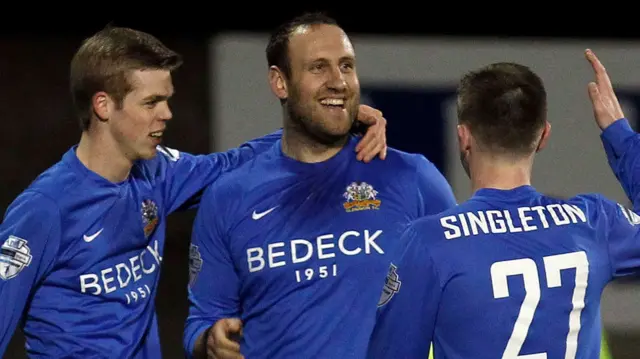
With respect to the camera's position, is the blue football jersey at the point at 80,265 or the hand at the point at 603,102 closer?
the hand at the point at 603,102

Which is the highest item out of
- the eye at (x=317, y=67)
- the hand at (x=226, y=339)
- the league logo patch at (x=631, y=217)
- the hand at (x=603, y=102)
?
the eye at (x=317, y=67)

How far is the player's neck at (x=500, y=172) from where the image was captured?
255 cm

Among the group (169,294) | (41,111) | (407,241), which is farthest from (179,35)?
(407,241)

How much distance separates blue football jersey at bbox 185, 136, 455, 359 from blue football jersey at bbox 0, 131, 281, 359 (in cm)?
17

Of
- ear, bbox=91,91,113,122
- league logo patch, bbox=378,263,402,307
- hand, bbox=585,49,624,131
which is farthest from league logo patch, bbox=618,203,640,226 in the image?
ear, bbox=91,91,113,122

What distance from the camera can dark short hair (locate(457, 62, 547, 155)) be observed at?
2521 mm

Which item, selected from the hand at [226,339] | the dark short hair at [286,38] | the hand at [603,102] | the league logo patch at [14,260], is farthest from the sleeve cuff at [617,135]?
the league logo patch at [14,260]

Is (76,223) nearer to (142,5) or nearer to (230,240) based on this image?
(230,240)

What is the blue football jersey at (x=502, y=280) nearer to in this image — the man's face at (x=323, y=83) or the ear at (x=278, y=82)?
the man's face at (x=323, y=83)

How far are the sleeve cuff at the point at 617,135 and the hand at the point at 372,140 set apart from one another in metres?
0.69

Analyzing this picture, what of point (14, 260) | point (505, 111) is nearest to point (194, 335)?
point (14, 260)

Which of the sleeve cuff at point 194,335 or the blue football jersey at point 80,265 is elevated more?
the blue football jersey at point 80,265

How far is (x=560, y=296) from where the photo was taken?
2.45 meters

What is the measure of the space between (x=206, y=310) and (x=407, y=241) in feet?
2.86
